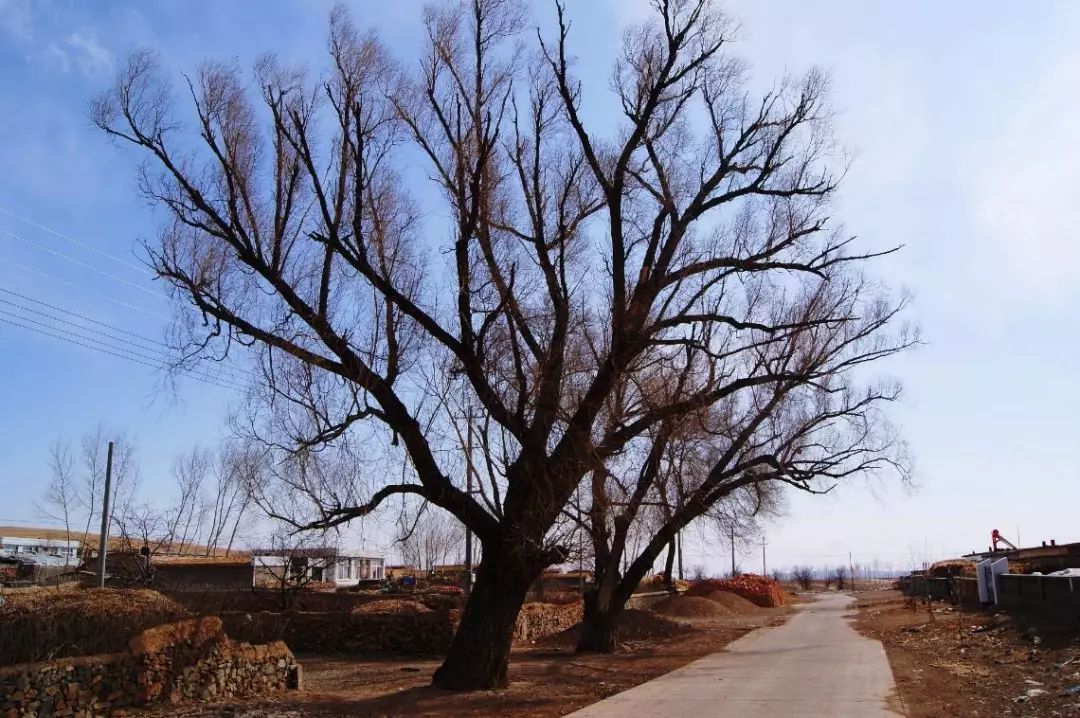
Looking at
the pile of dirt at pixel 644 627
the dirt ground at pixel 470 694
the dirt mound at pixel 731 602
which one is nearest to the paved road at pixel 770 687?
the dirt ground at pixel 470 694

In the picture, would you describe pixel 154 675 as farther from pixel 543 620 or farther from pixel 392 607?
pixel 543 620

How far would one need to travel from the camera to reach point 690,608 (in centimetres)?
4244

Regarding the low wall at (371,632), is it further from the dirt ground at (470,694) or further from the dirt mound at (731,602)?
the dirt mound at (731,602)

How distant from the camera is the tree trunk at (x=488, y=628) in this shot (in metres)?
14.0

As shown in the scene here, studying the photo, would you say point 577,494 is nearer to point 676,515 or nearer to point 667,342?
point 676,515

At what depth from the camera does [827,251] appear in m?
16.0

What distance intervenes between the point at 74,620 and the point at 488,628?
5.95m

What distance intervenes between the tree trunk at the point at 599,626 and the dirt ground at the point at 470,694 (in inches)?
16.6

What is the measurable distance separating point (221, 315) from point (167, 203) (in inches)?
77.0

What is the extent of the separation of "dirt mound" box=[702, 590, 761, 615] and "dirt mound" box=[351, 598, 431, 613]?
22.3m

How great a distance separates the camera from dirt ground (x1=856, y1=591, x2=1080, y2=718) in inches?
461

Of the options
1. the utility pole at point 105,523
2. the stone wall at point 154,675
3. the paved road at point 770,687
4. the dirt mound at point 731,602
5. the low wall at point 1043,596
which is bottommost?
the dirt mound at point 731,602

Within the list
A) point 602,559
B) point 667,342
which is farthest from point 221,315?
point 602,559

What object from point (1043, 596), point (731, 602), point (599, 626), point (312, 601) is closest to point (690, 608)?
point (731, 602)
